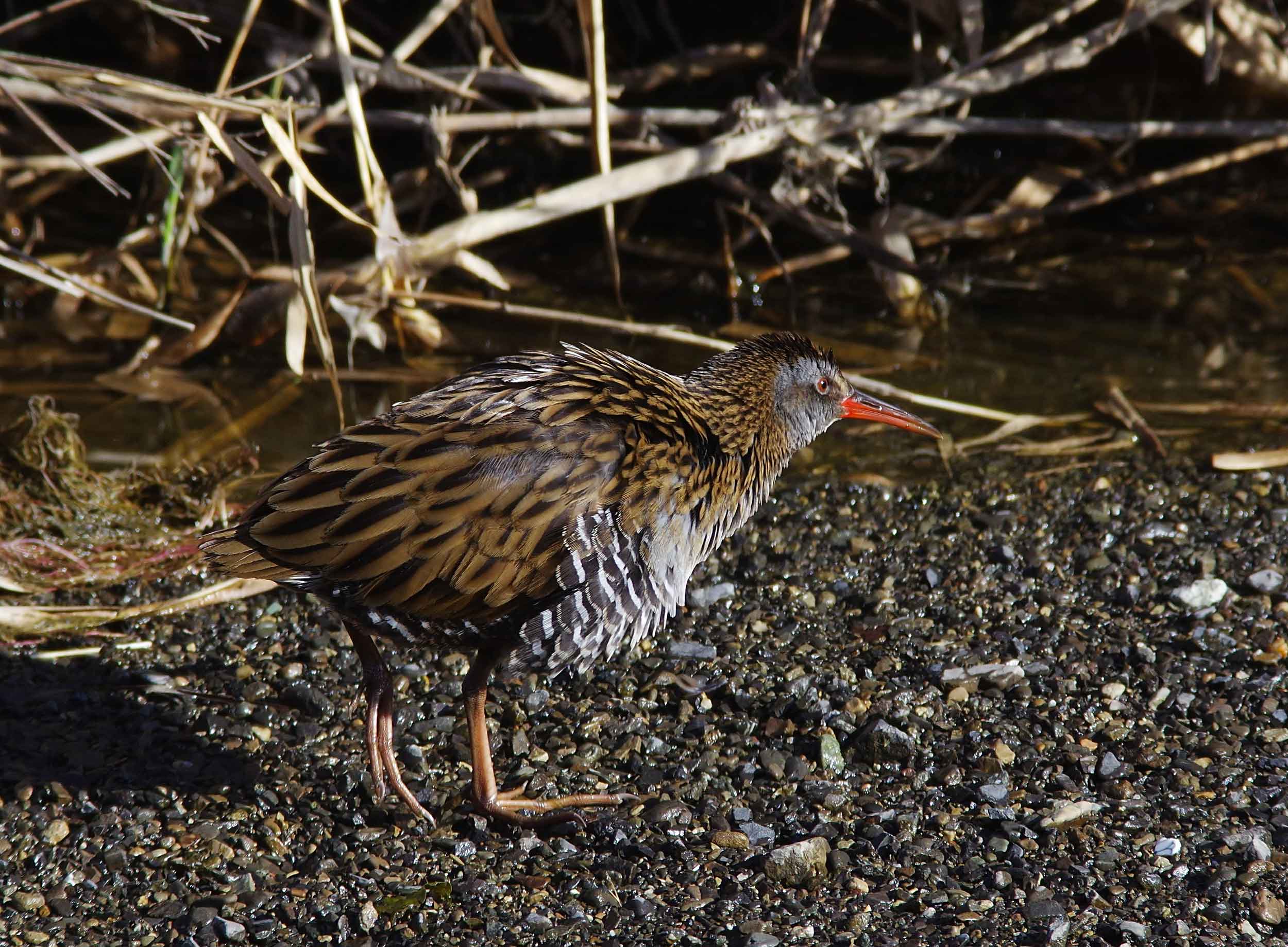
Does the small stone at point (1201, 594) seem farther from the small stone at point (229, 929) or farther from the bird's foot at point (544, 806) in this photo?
the small stone at point (229, 929)

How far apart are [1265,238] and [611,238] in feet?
11.5

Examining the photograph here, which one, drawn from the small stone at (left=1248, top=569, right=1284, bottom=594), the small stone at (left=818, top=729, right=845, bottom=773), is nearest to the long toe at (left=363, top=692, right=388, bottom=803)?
the small stone at (left=818, top=729, right=845, bottom=773)

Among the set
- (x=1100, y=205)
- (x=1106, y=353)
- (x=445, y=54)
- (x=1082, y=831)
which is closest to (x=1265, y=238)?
(x=1100, y=205)

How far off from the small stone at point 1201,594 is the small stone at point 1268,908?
1234 mm

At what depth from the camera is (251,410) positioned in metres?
5.55

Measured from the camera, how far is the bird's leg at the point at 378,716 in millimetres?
3352

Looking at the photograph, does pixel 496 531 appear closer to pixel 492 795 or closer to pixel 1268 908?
pixel 492 795

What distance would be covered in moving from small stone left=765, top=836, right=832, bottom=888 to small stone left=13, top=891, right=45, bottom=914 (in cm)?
150

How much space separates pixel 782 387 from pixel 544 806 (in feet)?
→ 4.18

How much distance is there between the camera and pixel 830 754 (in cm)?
349

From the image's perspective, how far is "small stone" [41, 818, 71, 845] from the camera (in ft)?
10.4

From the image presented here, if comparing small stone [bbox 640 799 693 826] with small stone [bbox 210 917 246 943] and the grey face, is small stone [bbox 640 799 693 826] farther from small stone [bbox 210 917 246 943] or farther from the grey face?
the grey face

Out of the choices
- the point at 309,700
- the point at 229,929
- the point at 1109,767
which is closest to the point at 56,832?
the point at 229,929

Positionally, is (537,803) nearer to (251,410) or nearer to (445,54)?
(251,410)
